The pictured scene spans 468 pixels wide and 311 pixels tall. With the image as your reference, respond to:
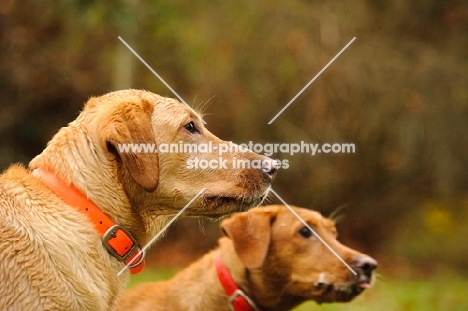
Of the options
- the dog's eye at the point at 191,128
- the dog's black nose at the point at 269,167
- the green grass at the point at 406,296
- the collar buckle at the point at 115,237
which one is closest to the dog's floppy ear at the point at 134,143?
the collar buckle at the point at 115,237

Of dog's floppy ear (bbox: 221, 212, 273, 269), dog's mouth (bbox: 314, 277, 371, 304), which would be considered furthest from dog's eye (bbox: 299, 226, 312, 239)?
dog's mouth (bbox: 314, 277, 371, 304)

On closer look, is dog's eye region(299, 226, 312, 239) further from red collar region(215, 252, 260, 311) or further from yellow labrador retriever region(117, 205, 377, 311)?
red collar region(215, 252, 260, 311)

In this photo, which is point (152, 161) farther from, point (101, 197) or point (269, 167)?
point (269, 167)

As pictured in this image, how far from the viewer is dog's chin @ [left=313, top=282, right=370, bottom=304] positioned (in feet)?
17.3

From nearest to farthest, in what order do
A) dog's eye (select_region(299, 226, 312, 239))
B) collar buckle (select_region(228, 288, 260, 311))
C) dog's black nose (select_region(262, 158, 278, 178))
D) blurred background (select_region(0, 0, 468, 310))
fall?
1. dog's black nose (select_region(262, 158, 278, 178))
2. collar buckle (select_region(228, 288, 260, 311))
3. dog's eye (select_region(299, 226, 312, 239))
4. blurred background (select_region(0, 0, 468, 310))

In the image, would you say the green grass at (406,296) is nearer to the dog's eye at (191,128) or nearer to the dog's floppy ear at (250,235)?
the dog's floppy ear at (250,235)

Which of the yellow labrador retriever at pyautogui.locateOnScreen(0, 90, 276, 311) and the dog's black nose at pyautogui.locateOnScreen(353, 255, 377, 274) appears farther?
the dog's black nose at pyautogui.locateOnScreen(353, 255, 377, 274)

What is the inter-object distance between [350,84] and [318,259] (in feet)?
28.9

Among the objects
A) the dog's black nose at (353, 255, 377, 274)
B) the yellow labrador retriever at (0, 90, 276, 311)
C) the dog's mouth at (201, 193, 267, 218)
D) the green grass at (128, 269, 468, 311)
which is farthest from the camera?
the green grass at (128, 269, 468, 311)

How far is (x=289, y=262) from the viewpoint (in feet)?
17.8

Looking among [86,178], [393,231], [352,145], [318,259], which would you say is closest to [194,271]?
[318,259]

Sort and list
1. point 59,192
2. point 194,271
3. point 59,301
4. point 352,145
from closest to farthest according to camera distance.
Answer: point 59,301, point 59,192, point 194,271, point 352,145

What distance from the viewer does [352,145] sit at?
13656 millimetres

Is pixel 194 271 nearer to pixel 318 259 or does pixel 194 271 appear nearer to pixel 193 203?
pixel 318 259
